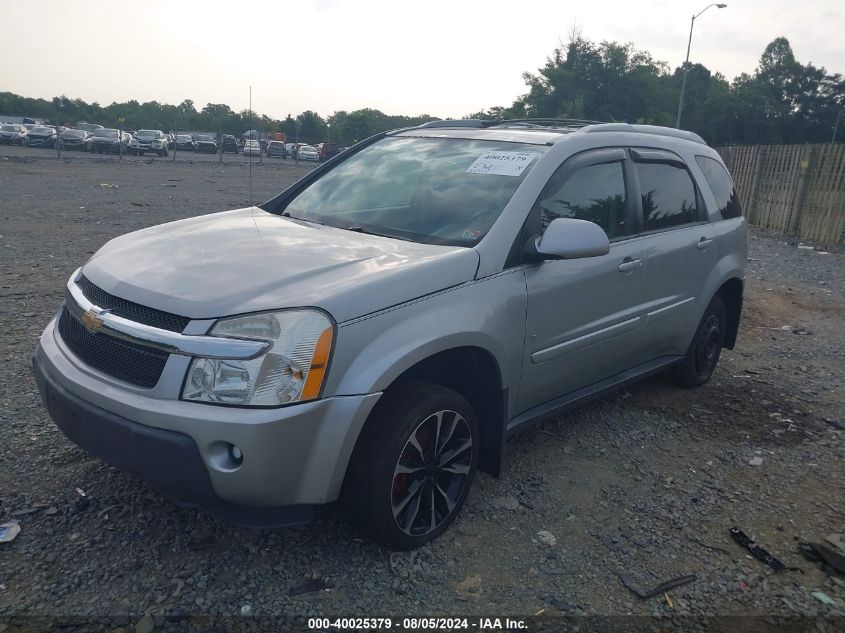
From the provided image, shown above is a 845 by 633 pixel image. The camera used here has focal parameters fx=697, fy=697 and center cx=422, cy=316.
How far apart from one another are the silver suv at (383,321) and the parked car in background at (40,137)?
43.1 m

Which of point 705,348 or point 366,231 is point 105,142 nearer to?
point 705,348

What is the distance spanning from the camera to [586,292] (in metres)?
3.72

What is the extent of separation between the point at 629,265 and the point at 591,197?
1.51 ft

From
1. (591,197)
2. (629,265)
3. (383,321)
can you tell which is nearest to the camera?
(383,321)

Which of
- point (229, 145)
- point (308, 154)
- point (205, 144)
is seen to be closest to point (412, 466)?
point (308, 154)

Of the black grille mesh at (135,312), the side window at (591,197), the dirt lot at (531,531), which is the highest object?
the side window at (591,197)

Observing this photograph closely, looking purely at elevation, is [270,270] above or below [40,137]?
above

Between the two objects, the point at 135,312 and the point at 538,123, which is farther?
the point at 538,123

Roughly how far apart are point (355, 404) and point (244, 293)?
59 cm

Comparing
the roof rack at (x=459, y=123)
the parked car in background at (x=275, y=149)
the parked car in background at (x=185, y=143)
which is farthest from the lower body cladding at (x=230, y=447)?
the parked car in background at (x=185, y=143)

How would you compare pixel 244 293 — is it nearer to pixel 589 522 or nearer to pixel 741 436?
pixel 589 522

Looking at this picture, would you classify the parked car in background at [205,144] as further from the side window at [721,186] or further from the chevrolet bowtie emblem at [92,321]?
the chevrolet bowtie emblem at [92,321]

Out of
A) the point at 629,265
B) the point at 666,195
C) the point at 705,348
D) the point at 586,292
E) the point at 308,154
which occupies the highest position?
the point at 666,195

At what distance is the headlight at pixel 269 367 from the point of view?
249 centimetres
